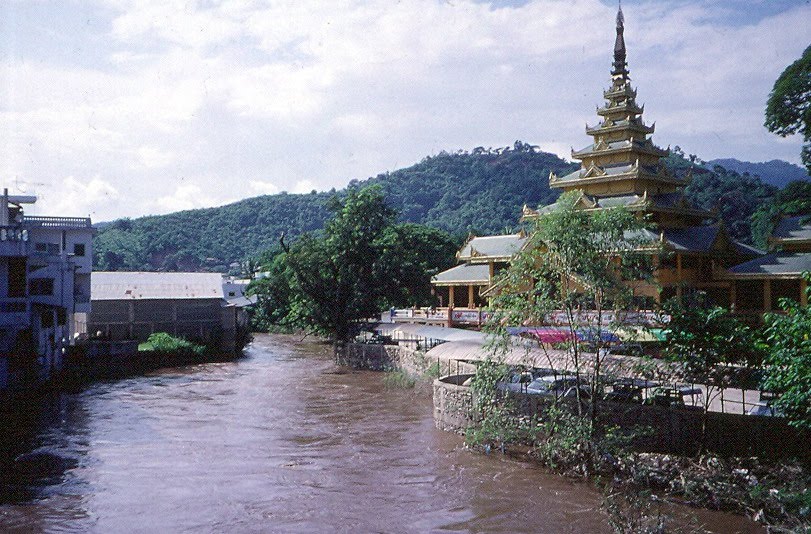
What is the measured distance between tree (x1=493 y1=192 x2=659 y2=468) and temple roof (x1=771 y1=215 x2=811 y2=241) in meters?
15.8

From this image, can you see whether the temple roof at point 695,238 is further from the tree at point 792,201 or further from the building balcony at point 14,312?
the building balcony at point 14,312

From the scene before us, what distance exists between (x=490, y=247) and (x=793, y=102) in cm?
1770

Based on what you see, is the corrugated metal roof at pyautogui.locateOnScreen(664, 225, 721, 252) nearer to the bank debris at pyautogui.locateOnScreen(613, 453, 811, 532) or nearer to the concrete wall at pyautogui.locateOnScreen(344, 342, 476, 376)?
the concrete wall at pyautogui.locateOnScreen(344, 342, 476, 376)

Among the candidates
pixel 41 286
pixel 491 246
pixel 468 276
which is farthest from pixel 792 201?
pixel 41 286

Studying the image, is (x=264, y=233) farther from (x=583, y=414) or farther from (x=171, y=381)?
(x=583, y=414)

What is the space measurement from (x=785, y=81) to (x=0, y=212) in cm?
3991

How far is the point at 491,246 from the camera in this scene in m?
43.5

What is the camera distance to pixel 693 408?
1955cm

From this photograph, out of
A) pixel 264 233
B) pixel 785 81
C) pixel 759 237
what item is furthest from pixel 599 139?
pixel 264 233

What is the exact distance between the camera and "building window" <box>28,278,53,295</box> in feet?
124

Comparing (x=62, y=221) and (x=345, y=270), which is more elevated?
(x=62, y=221)

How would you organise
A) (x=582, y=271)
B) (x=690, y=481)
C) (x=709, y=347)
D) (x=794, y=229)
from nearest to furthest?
(x=690, y=481), (x=709, y=347), (x=582, y=271), (x=794, y=229)

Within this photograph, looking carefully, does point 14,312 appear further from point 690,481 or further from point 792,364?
point 792,364

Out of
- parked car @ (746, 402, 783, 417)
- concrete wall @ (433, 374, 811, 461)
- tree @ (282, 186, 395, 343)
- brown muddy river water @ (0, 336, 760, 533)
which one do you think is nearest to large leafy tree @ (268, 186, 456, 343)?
tree @ (282, 186, 395, 343)
